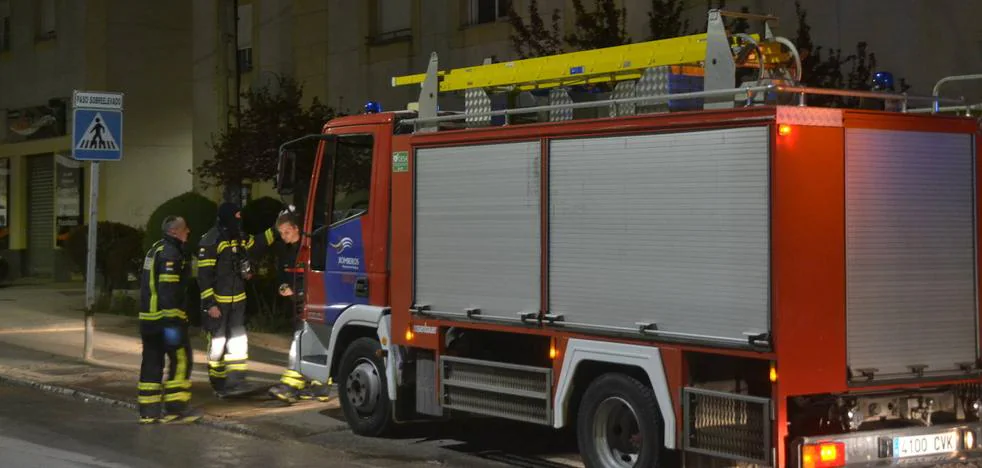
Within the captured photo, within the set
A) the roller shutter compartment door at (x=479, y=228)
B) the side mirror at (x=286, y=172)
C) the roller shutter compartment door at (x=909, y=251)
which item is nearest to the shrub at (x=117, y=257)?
the side mirror at (x=286, y=172)

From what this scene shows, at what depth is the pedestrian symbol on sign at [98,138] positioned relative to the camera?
15.3 meters

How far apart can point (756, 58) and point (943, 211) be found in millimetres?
1532

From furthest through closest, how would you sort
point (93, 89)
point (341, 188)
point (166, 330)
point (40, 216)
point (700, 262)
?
→ point (40, 216) → point (93, 89) → point (166, 330) → point (341, 188) → point (700, 262)

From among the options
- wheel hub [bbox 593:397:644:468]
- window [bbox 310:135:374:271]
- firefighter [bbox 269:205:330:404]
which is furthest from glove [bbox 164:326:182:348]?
wheel hub [bbox 593:397:644:468]

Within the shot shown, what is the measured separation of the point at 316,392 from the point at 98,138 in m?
4.70

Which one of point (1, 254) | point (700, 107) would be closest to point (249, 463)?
point (700, 107)

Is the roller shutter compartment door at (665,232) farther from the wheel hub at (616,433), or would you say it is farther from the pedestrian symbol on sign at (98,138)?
the pedestrian symbol on sign at (98,138)

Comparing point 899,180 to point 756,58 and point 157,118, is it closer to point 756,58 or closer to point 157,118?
point 756,58

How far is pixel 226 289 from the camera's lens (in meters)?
12.5

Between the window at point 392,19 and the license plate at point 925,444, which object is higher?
the window at point 392,19

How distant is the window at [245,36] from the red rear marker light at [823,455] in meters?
20.6

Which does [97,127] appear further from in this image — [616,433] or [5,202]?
[5,202]

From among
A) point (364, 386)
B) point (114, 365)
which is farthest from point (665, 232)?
point (114, 365)

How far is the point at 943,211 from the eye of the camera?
319 inches
